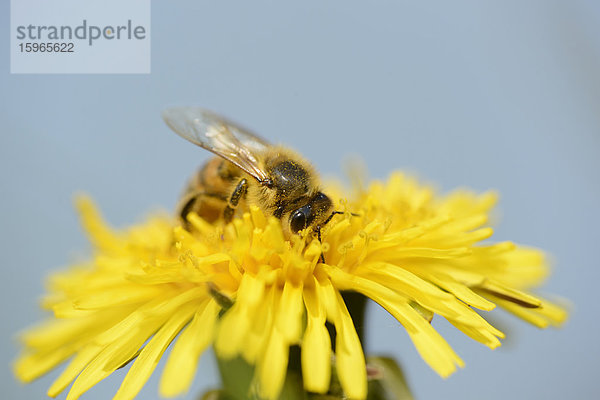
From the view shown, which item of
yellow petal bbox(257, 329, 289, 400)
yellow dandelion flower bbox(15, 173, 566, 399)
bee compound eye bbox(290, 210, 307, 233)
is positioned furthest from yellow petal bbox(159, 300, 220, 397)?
bee compound eye bbox(290, 210, 307, 233)

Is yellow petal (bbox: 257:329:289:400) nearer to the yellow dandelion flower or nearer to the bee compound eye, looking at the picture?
the yellow dandelion flower

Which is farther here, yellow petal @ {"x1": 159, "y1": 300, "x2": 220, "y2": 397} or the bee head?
the bee head

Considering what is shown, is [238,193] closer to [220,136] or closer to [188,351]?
[220,136]

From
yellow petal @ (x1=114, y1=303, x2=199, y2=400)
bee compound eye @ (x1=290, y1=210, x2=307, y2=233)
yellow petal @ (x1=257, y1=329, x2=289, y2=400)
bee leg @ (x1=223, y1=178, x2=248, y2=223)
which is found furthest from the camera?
bee leg @ (x1=223, y1=178, x2=248, y2=223)

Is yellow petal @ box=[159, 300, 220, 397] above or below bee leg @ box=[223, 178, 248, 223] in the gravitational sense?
below

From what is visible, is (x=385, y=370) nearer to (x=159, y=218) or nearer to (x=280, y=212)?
(x=280, y=212)

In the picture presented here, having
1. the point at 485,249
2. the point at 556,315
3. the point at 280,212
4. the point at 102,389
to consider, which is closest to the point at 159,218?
the point at 102,389

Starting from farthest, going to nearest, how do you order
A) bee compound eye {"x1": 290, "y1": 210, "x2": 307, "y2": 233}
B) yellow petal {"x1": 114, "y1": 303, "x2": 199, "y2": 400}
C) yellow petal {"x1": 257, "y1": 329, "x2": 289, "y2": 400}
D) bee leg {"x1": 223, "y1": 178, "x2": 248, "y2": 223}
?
bee leg {"x1": 223, "y1": 178, "x2": 248, "y2": 223}
bee compound eye {"x1": 290, "y1": 210, "x2": 307, "y2": 233}
yellow petal {"x1": 114, "y1": 303, "x2": 199, "y2": 400}
yellow petal {"x1": 257, "y1": 329, "x2": 289, "y2": 400}

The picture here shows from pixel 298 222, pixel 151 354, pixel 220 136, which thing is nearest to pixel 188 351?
pixel 151 354
